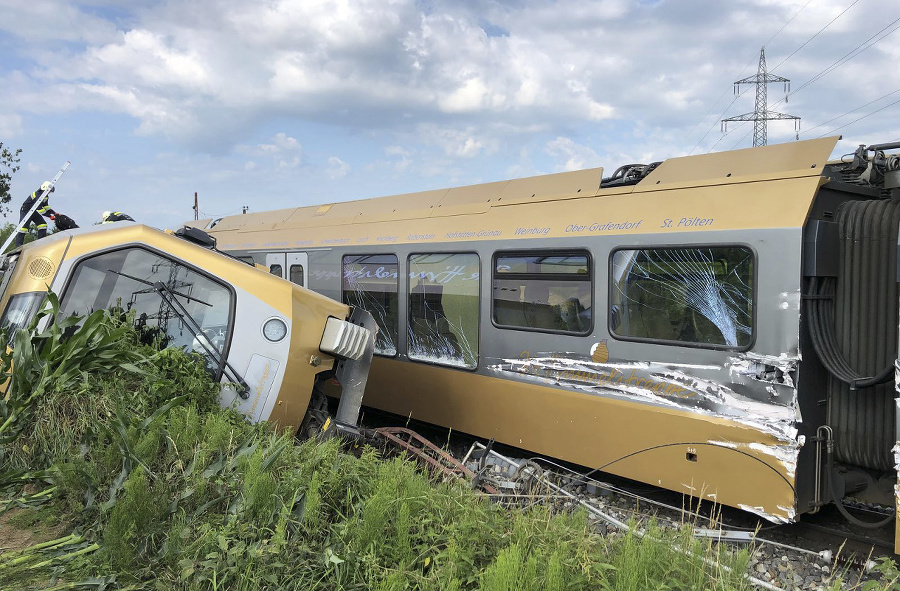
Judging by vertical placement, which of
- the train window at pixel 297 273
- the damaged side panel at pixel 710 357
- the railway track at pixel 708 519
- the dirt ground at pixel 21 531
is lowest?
the railway track at pixel 708 519

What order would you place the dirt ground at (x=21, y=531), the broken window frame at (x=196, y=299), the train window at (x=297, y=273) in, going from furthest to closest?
the train window at (x=297, y=273) < the broken window frame at (x=196, y=299) < the dirt ground at (x=21, y=531)

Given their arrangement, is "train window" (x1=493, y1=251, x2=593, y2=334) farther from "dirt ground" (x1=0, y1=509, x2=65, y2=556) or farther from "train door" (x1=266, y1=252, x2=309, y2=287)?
"dirt ground" (x1=0, y1=509, x2=65, y2=556)

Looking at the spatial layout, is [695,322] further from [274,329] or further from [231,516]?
[231,516]

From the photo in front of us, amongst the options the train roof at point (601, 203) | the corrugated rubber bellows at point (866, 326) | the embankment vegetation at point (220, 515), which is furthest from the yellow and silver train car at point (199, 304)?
the corrugated rubber bellows at point (866, 326)

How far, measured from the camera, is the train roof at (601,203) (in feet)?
17.8

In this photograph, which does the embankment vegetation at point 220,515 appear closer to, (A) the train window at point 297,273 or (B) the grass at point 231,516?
(B) the grass at point 231,516

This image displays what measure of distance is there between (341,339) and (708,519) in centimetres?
367

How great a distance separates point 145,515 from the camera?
3102 mm

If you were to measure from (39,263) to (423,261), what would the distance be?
4419 mm

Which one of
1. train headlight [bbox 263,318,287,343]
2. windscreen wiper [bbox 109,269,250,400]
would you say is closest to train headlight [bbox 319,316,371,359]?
train headlight [bbox 263,318,287,343]

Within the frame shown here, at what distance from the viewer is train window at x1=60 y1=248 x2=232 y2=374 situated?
489cm

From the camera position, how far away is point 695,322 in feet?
18.8

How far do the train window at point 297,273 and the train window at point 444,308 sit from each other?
2.83m

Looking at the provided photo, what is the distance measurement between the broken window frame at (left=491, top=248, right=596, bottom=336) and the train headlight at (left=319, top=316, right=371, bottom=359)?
7.19 feet
